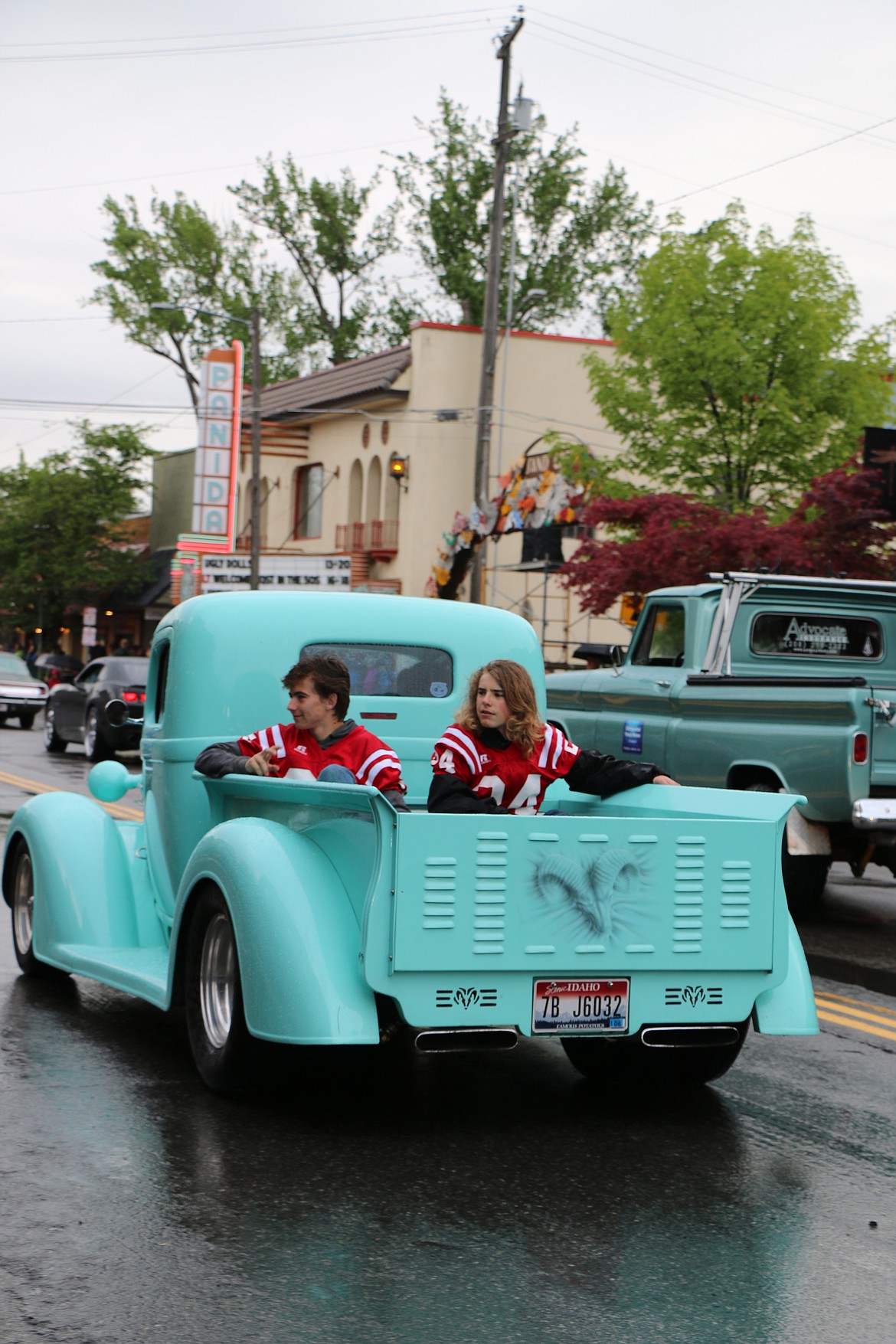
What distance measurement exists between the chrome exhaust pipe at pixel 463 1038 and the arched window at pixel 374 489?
36.6 meters

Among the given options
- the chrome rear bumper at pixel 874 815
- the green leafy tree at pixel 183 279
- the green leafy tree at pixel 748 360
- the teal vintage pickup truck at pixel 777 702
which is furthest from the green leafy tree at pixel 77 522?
the chrome rear bumper at pixel 874 815

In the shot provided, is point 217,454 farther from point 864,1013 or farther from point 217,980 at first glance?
point 217,980

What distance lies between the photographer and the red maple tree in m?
19.0

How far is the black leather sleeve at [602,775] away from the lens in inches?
255

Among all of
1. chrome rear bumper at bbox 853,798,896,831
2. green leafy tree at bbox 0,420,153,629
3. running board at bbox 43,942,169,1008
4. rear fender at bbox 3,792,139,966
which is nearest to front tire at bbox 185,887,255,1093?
running board at bbox 43,942,169,1008

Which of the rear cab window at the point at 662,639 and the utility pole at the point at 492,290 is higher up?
the utility pole at the point at 492,290

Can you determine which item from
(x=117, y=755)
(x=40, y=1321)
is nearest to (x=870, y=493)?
(x=117, y=755)

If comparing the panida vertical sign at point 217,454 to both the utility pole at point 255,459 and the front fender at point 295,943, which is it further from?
the front fender at point 295,943

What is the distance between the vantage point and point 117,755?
82.9 ft

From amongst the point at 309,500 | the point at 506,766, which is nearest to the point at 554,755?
the point at 506,766

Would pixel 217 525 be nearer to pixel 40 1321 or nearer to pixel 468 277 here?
pixel 468 277

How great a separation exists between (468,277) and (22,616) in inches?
762

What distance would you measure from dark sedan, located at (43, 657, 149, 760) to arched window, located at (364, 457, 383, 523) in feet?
55.0

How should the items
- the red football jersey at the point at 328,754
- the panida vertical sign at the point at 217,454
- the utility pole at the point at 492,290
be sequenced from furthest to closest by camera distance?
1. the panida vertical sign at the point at 217,454
2. the utility pole at the point at 492,290
3. the red football jersey at the point at 328,754
